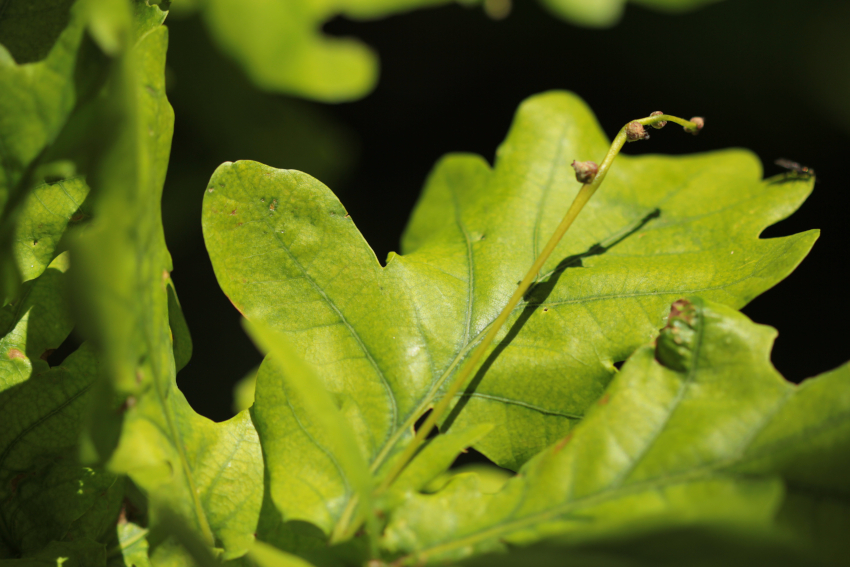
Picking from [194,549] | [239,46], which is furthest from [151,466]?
[239,46]

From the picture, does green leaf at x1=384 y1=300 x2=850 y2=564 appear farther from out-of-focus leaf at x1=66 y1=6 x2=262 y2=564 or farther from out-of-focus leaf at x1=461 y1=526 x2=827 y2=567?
out-of-focus leaf at x1=66 y1=6 x2=262 y2=564

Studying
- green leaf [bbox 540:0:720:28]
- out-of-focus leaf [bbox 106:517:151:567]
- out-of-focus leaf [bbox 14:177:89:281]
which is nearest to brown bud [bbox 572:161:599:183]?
out-of-focus leaf [bbox 14:177:89:281]

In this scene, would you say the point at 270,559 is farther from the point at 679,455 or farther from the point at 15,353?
the point at 15,353

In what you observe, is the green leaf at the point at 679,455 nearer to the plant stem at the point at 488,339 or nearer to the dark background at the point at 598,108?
the plant stem at the point at 488,339

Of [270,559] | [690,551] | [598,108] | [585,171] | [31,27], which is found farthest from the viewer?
[598,108]

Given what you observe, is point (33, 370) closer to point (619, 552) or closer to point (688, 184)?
point (619, 552)

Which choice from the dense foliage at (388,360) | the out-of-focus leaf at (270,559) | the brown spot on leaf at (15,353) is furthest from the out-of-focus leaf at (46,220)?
the out-of-focus leaf at (270,559)

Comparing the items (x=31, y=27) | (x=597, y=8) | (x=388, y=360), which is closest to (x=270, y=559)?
(x=388, y=360)

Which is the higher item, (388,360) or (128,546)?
(388,360)
